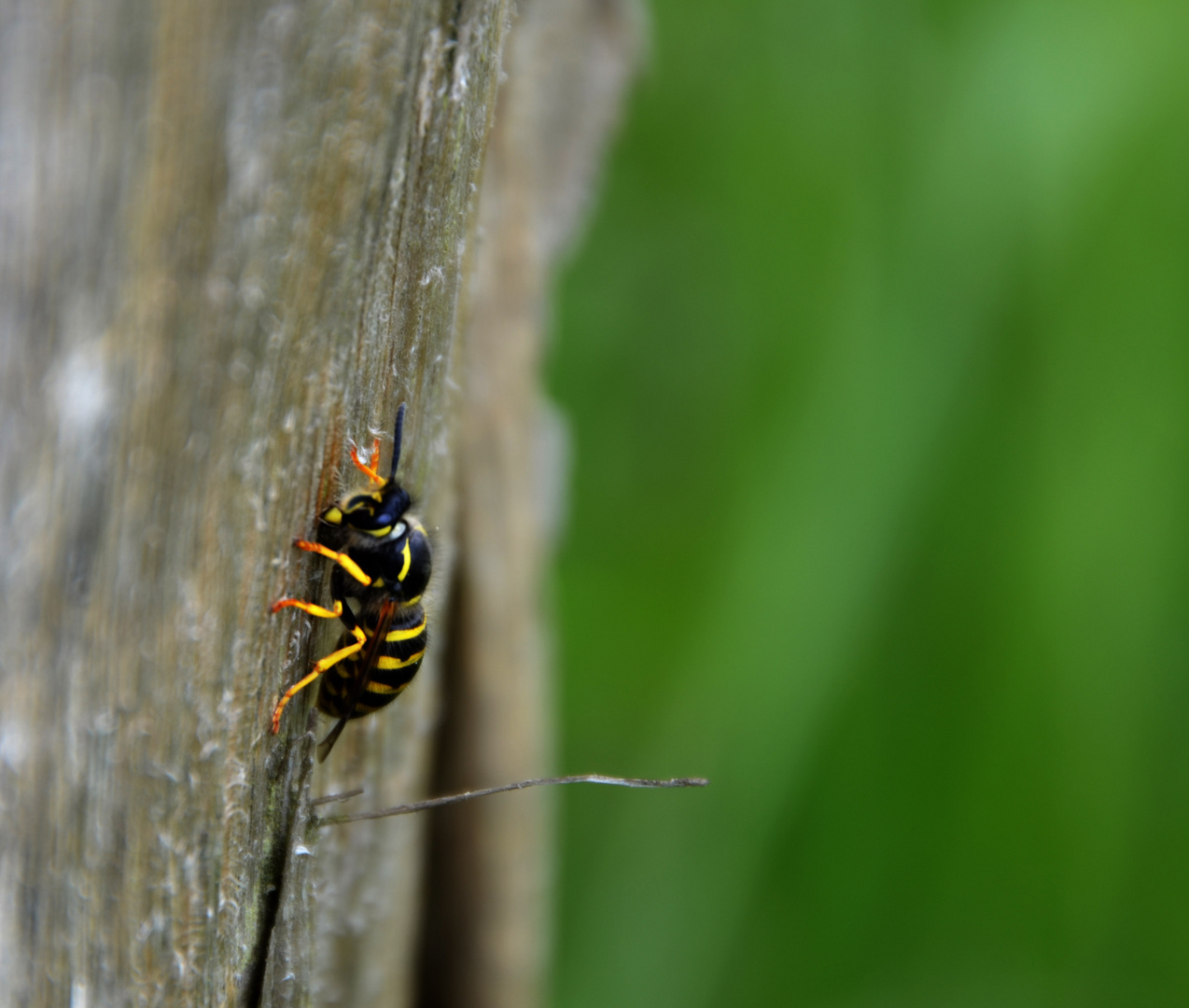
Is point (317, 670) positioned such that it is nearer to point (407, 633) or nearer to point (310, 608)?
point (310, 608)

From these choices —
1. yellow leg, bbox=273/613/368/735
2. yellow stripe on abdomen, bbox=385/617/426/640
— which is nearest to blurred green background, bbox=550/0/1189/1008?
yellow stripe on abdomen, bbox=385/617/426/640

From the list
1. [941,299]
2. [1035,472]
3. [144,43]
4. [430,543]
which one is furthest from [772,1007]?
[144,43]

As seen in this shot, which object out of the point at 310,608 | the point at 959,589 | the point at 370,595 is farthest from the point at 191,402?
the point at 959,589

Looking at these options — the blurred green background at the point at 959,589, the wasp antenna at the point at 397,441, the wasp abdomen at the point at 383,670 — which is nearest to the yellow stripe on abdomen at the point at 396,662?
the wasp abdomen at the point at 383,670

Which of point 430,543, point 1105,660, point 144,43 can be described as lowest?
point 1105,660

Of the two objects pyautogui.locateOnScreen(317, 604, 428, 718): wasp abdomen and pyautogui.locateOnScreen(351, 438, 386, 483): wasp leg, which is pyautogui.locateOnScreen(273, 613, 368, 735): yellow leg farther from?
pyautogui.locateOnScreen(351, 438, 386, 483): wasp leg

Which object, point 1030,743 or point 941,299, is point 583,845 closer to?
point 1030,743
